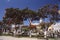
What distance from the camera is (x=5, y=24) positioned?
1.68 metres

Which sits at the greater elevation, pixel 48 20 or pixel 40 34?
pixel 48 20

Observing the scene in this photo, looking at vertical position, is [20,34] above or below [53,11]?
below

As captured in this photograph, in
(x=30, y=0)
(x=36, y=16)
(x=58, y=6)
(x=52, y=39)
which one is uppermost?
(x=30, y=0)

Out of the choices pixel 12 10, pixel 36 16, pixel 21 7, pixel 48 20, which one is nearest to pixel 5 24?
pixel 12 10

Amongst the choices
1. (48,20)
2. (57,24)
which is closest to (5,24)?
(48,20)

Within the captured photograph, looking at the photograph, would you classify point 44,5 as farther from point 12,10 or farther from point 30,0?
point 12,10

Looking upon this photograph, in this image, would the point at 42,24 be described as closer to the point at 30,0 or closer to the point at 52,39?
the point at 52,39

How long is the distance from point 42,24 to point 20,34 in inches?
12.8

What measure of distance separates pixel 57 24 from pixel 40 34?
0.86 feet

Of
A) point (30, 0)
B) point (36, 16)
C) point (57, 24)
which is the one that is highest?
point (30, 0)

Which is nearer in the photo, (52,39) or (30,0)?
(52,39)

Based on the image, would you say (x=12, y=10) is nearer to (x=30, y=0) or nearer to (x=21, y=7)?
(x=21, y=7)

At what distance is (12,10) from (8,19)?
0.13m

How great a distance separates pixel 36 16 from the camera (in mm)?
1661
